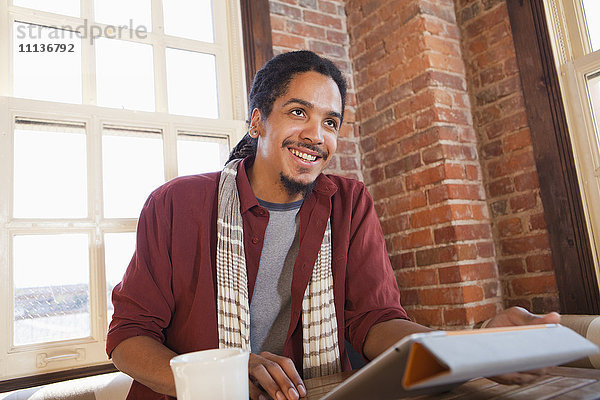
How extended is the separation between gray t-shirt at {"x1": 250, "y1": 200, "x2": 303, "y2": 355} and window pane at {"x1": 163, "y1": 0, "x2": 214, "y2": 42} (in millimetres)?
1234

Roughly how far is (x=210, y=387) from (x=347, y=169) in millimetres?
2002

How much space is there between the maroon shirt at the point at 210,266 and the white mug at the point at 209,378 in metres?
0.55

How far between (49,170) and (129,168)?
300mm

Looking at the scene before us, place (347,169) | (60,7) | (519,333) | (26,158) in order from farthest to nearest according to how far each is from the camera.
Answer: (347,169)
(60,7)
(26,158)
(519,333)

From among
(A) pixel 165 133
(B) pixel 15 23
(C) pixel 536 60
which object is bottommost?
(A) pixel 165 133

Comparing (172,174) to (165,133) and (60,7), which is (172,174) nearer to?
(165,133)

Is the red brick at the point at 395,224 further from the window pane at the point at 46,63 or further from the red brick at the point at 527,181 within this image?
the window pane at the point at 46,63

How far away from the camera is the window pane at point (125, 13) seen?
210cm

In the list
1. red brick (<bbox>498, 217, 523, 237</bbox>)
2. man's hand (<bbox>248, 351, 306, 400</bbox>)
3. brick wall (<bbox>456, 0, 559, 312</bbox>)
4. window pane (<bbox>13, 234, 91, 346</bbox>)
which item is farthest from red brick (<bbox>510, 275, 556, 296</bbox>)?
window pane (<bbox>13, 234, 91, 346</bbox>)

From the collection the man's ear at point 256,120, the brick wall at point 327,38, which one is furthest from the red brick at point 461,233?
the man's ear at point 256,120

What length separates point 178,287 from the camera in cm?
128

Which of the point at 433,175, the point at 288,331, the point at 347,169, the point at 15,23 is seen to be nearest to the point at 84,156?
the point at 15,23

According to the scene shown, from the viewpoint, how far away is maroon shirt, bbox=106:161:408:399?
1205 millimetres

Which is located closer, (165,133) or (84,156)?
(84,156)
